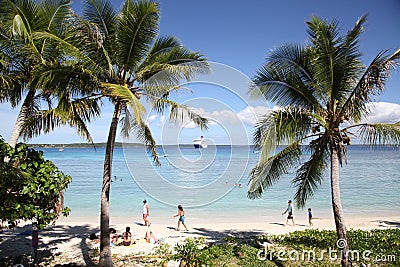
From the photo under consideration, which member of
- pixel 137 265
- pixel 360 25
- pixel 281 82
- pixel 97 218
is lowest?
pixel 97 218

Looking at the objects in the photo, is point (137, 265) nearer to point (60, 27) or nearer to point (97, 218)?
point (60, 27)

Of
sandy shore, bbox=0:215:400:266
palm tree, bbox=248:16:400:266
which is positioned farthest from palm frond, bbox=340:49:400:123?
sandy shore, bbox=0:215:400:266

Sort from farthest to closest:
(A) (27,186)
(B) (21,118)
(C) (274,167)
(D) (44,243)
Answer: (D) (44,243)
(C) (274,167)
(B) (21,118)
(A) (27,186)

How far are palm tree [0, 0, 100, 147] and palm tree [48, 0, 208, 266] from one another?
501mm

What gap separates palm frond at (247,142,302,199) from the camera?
26.7 feet

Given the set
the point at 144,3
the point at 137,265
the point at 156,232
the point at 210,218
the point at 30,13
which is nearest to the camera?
the point at 144,3

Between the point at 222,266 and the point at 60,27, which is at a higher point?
the point at 60,27

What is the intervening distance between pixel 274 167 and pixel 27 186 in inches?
229

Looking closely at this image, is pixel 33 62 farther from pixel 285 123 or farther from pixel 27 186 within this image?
pixel 285 123

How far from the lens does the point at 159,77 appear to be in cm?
791

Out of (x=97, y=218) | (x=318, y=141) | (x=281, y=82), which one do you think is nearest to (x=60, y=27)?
(x=281, y=82)

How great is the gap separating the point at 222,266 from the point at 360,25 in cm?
671

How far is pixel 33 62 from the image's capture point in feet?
25.9

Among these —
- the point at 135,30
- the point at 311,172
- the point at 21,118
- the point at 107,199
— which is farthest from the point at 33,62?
the point at 311,172
